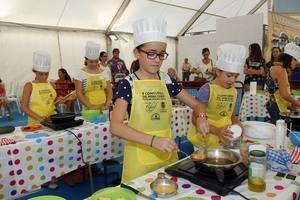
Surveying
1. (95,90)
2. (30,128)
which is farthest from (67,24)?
(30,128)

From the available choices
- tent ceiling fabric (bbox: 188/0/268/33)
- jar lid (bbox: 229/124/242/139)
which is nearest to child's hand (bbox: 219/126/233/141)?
jar lid (bbox: 229/124/242/139)

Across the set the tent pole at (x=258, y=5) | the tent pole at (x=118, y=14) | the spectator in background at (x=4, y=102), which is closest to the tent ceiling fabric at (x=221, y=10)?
the tent pole at (x=258, y=5)

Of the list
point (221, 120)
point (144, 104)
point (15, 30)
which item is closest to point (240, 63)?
point (221, 120)

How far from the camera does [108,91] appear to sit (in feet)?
10.7

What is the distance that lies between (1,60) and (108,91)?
480cm

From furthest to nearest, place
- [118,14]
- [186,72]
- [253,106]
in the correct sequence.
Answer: [186,72] < [118,14] < [253,106]

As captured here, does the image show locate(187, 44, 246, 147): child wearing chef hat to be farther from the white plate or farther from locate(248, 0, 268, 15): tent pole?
locate(248, 0, 268, 15): tent pole

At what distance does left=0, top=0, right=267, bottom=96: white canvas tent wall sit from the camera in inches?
261

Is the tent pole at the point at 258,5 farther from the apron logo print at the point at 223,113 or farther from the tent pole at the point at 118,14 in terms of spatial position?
the apron logo print at the point at 223,113

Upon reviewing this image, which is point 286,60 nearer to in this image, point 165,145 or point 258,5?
point 165,145

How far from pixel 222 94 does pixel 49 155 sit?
1347 millimetres

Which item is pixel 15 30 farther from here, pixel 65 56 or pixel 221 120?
pixel 221 120

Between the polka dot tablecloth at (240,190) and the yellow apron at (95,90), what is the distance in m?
2.03

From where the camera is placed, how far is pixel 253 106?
4445mm
